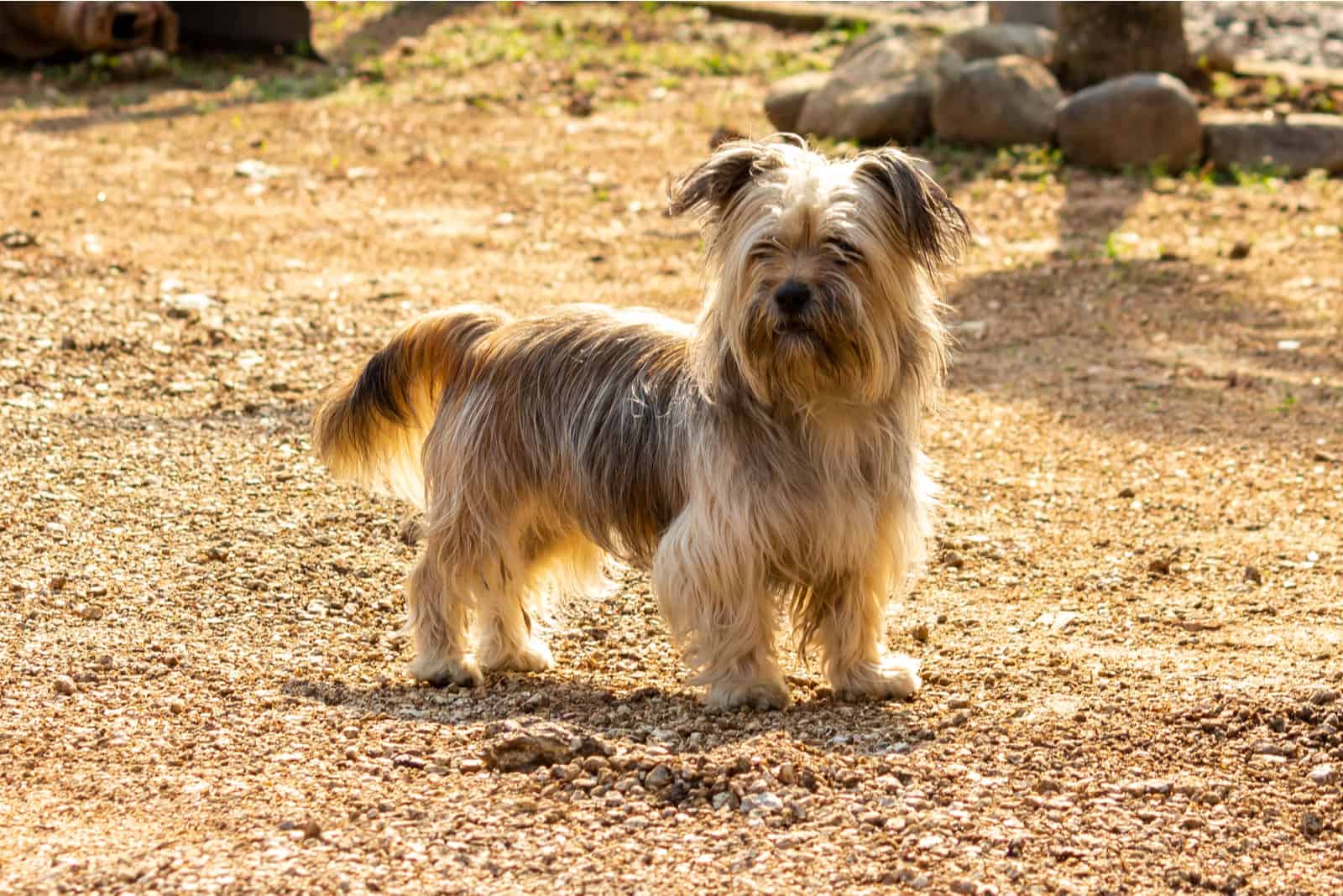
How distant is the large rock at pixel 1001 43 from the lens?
50.3 ft

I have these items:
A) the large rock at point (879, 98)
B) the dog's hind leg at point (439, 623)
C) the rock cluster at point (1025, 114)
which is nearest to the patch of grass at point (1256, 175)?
the rock cluster at point (1025, 114)

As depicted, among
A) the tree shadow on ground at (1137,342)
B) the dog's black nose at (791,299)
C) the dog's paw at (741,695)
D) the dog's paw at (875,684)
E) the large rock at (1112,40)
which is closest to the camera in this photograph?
the dog's black nose at (791,299)

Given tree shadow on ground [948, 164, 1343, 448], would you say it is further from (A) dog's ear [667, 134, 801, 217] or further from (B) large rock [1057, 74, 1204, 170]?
(A) dog's ear [667, 134, 801, 217]

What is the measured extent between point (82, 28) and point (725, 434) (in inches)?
508

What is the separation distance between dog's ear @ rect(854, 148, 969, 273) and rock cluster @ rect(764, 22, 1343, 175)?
8762 millimetres

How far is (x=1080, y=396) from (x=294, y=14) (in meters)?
11.1

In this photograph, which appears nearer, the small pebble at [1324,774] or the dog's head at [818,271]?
the small pebble at [1324,774]

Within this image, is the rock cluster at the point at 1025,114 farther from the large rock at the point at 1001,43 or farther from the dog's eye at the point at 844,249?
the dog's eye at the point at 844,249

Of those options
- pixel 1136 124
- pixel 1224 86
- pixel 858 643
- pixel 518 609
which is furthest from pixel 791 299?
pixel 1224 86

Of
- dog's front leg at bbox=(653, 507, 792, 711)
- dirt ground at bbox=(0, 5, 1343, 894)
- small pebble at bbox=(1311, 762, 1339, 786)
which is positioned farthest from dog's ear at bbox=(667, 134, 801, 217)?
small pebble at bbox=(1311, 762, 1339, 786)

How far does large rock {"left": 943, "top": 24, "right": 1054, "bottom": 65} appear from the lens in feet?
50.3

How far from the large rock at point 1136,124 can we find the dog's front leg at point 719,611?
30.4 feet

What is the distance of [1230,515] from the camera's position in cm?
756

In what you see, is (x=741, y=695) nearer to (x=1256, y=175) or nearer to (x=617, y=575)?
(x=617, y=575)
